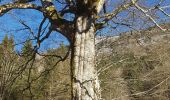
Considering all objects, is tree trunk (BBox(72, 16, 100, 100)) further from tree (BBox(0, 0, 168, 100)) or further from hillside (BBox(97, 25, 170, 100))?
hillside (BBox(97, 25, 170, 100))

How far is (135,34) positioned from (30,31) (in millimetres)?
2404

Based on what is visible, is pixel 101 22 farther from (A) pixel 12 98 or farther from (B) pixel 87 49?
(A) pixel 12 98

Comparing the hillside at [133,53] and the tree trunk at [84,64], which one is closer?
the tree trunk at [84,64]

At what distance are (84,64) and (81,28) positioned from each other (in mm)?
614

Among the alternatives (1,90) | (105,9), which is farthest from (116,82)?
(1,90)

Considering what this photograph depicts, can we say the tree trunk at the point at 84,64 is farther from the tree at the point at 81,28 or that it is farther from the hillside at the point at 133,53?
the hillside at the point at 133,53

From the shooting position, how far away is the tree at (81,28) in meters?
6.41

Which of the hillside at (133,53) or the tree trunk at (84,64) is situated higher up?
the hillside at (133,53)

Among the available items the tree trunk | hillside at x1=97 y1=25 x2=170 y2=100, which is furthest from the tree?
hillside at x1=97 y1=25 x2=170 y2=100

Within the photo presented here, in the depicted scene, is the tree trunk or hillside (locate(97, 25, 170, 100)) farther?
hillside (locate(97, 25, 170, 100))

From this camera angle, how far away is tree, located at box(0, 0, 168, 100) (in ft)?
21.0

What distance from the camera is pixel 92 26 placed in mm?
6734

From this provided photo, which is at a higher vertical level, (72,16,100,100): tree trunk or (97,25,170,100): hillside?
(97,25,170,100): hillside

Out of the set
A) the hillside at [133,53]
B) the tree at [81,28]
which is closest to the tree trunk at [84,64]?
the tree at [81,28]
